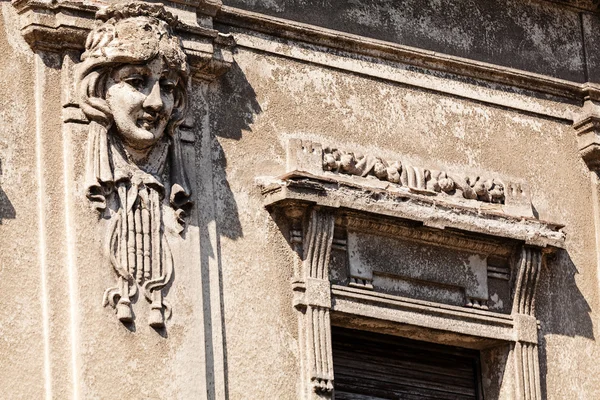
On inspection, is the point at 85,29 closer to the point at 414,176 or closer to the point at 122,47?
the point at 122,47

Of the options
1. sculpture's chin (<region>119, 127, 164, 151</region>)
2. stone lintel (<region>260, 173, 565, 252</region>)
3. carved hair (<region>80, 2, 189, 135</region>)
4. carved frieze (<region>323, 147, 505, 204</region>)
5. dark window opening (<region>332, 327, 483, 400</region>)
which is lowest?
dark window opening (<region>332, 327, 483, 400</region>)

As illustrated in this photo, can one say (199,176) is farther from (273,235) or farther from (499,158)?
(499,158)

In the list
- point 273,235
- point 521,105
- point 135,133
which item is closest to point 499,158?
point 521,105

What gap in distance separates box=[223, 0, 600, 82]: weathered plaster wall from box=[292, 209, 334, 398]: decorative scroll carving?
150 cm

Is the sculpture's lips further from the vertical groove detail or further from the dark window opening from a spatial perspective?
the dark window opening

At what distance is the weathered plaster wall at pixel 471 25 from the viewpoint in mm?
15367

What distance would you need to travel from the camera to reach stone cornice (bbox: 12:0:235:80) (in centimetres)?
1391

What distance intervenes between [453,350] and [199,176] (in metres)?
2.22

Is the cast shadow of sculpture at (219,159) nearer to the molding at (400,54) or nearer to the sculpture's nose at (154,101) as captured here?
the molding at (400,54)

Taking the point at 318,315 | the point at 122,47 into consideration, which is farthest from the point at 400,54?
the point at 122,47

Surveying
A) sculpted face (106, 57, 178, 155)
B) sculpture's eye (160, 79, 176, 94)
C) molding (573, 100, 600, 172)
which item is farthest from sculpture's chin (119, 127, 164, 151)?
molding (573, 100, 600, 172)

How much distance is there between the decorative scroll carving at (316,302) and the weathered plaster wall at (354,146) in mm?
97

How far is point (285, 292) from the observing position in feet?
47.2

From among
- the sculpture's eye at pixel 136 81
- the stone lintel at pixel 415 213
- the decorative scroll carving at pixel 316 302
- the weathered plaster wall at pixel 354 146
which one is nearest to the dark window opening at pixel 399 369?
the decorative scroll carving at pixel 316 302
